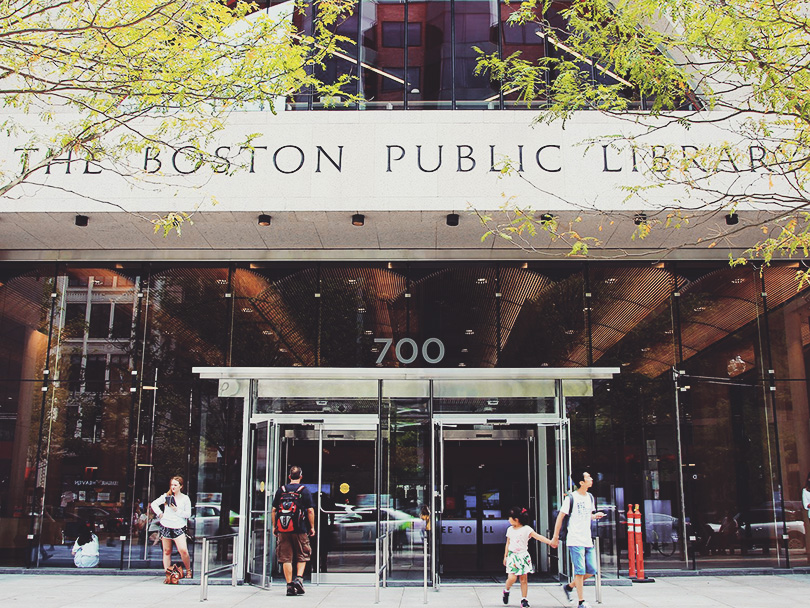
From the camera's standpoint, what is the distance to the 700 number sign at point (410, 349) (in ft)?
44.6

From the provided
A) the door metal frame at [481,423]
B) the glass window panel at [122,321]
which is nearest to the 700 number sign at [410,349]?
the door metal frame at [481,423]

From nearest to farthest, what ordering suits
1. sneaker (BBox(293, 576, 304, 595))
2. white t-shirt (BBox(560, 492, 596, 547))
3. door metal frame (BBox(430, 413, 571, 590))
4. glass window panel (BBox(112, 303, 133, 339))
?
white t-shirt (BBox(560, 492, 596, 547)) < sneaker (BBox(293, 576, 304, 595)) < door metal frame (BBox(430, 413, 571, 590)) < glass window panel (BBox(112, 303, 133, 339))

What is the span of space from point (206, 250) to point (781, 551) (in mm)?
11563

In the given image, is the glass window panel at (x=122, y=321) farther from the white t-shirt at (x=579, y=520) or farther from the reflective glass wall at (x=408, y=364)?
the white t-shirt at (x=579, y=520)

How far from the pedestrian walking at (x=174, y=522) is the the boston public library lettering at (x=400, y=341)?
3.26 feet

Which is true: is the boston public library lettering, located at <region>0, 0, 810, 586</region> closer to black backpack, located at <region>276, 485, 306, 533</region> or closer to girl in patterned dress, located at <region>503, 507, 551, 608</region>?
black backpack, located at <region>276, 485, 306, 533</region>

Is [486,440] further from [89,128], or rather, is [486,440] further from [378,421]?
[89,128]

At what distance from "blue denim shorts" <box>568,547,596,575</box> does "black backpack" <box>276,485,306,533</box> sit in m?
3.80

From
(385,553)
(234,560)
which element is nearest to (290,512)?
(234,560)

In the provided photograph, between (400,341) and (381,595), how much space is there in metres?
4.61

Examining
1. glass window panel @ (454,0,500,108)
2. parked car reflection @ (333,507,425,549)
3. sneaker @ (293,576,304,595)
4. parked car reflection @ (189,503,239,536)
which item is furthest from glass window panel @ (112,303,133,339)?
glass window panel @ (454,0,500,108)

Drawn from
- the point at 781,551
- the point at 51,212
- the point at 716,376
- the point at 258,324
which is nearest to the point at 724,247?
the point at 716,376

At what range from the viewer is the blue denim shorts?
30.6 ft

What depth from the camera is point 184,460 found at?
43.1ft
